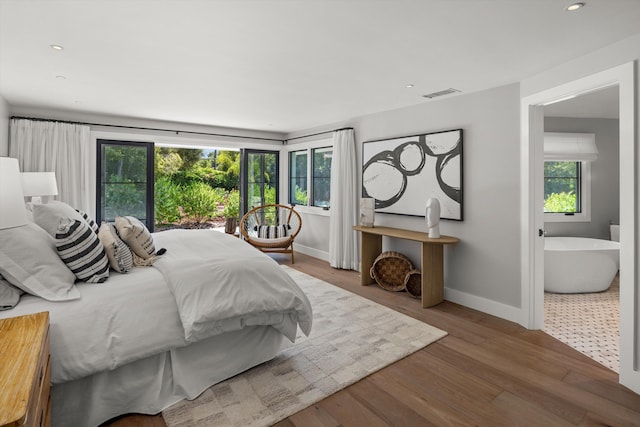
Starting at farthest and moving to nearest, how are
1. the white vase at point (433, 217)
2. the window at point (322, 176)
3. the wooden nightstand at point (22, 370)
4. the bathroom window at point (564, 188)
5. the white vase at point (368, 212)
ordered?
1. the window at point (322, 176)
2. the bathroom window at point (564, 188)
3. the white vase at point (368, 212)
4. the white vase at point (433, 217)
5. the wooden nightstand at point (22, 370)

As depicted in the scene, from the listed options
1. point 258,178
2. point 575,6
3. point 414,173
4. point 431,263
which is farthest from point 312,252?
point 575,6

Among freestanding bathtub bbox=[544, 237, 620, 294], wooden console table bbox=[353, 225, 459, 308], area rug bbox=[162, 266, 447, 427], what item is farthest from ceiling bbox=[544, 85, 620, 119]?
area rug bbox=[162, 266, 447, 427]

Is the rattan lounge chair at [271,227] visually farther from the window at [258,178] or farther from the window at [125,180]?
the window at [125,180]

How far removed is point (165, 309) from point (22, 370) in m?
0.98

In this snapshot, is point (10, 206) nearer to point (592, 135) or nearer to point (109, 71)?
A: point (109, 71)

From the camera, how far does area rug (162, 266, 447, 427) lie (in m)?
1.99

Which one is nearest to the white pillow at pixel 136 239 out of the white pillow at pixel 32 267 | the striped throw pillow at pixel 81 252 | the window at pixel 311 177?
the striped throw pillow at pixel 81 252

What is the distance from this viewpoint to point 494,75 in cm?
316

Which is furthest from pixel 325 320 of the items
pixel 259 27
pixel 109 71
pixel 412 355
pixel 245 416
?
pixel 109 71

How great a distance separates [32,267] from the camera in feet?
6.14

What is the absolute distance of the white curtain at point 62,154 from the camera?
4.28 metres

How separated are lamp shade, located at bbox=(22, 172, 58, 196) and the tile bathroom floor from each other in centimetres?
551

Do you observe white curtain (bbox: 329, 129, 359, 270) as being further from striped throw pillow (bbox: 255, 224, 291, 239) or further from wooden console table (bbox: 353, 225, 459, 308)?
wooden console table (bbox: 353, 225, 459, 308)

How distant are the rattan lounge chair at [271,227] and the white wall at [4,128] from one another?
324cm
